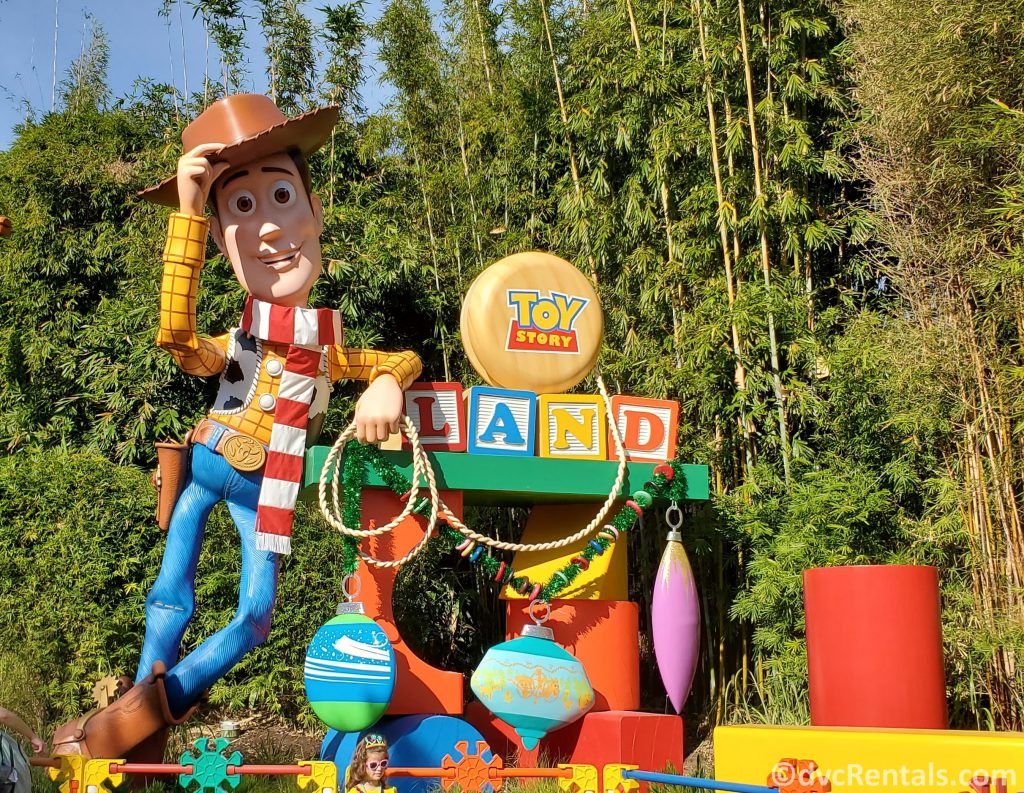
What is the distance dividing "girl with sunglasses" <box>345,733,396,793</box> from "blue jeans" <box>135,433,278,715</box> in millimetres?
1278

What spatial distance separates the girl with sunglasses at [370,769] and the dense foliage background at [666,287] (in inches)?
→ 109

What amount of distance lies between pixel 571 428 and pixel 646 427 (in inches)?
16.9

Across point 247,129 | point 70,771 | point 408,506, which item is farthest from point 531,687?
point 247,129

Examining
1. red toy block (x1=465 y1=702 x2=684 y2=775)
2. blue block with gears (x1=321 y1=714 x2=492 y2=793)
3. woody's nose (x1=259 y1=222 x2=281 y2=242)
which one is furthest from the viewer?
woody's nose (x1=259 y1=222 x2=281 y2=242)

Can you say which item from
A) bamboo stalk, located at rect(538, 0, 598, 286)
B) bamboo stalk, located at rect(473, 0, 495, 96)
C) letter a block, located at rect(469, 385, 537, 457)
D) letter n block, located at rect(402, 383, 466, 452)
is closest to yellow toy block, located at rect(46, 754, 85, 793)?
letter n block, located at rect(402, 383, 466, 452)

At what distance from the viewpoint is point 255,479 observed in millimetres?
5668

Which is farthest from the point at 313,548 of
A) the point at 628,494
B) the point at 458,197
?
the point at 458,197

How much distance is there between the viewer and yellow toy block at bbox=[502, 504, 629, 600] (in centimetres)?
601

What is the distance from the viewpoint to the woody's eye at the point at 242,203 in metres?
5.75

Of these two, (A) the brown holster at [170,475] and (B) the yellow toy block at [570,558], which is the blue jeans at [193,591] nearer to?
(A) the brown holster at [170,475]

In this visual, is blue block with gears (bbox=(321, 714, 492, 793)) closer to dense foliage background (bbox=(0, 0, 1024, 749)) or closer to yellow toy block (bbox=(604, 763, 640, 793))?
yellow toy block (bbox=(604, 763, 640, 793))

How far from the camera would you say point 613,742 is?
550 centimetres

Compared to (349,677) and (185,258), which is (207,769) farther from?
(185,258)

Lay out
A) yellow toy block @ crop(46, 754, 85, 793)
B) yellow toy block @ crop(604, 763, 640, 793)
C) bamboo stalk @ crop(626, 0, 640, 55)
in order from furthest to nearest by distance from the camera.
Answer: bamboo stalk @ crop(626, 0, 640, 55)
yellow toy block @ crop(46, 754, 85, 793)
yellow toy block @ crop(604, 763, 640, 793)
